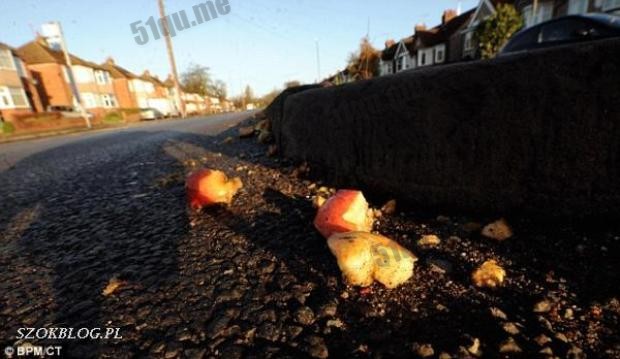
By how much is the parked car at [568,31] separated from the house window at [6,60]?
1478 inches

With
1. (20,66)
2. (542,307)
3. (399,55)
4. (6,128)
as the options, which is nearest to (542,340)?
(542,307)

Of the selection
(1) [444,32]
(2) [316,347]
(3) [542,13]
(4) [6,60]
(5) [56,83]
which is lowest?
(2) [316,347]

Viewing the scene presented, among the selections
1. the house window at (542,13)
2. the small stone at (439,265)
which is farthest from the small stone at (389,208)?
the house window at (542,13)

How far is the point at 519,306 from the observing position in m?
0.92

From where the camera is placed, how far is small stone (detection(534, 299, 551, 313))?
0.90 metres

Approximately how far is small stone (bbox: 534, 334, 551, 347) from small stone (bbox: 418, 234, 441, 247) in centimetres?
51

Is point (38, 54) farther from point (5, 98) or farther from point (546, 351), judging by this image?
point (546, 351)

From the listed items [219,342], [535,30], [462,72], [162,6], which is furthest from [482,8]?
[219,342]

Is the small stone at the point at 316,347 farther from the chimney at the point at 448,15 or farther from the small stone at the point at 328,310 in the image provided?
the chimney at the point at 448,15

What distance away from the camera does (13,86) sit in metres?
26.2

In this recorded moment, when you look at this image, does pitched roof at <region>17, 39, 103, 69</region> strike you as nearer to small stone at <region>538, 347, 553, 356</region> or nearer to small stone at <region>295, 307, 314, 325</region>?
small stone at <region>295, 307, 314, 325</region>

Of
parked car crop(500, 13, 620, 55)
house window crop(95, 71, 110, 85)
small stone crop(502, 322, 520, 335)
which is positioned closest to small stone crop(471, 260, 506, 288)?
small stone crop(502, 322, 520, 335)

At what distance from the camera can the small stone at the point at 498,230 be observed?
126 centimetres

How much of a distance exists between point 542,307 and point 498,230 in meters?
0.42
